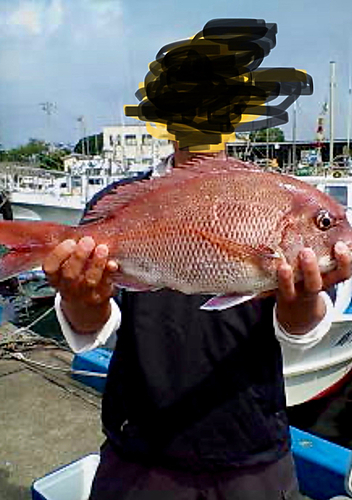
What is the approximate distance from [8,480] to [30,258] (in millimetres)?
2393

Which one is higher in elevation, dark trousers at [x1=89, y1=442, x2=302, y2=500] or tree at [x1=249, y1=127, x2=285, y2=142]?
tree at [x1=249, y1=127, x2=285, y2=142]

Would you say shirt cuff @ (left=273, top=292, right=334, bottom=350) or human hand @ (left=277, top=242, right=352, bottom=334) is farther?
shirt cuff @ (left=273, top=292, right=334, bottom=350)

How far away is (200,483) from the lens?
75.0 inches

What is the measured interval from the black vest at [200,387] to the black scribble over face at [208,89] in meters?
0.61

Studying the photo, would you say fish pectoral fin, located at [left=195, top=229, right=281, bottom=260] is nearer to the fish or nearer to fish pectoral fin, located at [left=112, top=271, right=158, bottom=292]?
the fish

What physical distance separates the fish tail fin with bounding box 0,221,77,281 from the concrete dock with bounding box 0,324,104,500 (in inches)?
87.9

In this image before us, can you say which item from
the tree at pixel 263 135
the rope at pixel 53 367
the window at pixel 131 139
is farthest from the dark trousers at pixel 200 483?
the window at pixel 131 139

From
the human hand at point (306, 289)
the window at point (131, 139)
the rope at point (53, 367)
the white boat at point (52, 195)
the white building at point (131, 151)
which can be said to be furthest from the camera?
the window at point (131, 139)

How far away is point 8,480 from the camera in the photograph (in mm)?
3549

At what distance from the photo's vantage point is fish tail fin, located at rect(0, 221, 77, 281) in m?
1.71

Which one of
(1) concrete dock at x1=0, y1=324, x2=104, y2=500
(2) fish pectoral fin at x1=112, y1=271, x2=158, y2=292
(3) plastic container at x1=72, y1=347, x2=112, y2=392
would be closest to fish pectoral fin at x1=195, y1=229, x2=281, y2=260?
(2) fish pectoral fin at x1=112, y1=271, x2=158, y2=292

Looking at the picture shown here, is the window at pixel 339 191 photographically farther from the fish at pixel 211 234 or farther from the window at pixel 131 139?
the window at pixel 131 139

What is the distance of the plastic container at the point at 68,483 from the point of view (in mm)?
2930

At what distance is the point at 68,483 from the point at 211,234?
200 centimetres
